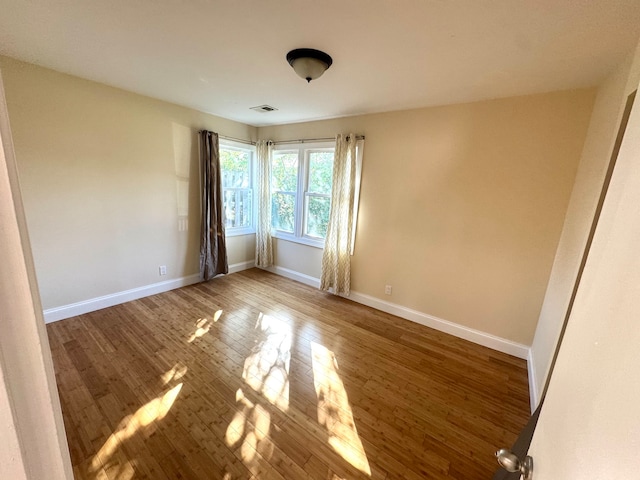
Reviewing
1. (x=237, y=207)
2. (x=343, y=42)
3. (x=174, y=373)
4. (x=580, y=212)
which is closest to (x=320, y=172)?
(x=237, y=207)

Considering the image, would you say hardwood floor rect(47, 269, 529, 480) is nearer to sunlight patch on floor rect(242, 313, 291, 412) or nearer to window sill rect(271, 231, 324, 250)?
sunlight patch on floor rect(242, 313, 291, 412)

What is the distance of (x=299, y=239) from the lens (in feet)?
13.2

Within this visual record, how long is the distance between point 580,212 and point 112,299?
14.3ft

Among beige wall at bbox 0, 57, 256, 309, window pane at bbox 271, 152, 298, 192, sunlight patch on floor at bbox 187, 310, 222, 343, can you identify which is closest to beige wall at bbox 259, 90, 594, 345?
window pane at bbox 271, 152, 298, 192

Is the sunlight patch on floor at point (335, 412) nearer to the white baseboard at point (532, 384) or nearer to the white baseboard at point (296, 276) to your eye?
the white baseboard at point (532, 384)

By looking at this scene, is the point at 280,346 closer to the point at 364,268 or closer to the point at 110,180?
the point at 364,268

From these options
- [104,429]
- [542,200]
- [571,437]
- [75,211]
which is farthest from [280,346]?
[542,200]

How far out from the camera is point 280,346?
2.44m

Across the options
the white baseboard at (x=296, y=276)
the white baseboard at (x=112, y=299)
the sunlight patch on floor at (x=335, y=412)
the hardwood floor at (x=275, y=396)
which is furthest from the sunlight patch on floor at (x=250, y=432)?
the white baseboard at (x=296, y=276)

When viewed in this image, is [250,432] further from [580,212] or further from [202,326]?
[580,212]

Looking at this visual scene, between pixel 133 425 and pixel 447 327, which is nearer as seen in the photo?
pixel 133 425

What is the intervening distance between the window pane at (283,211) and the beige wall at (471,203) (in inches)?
50.6

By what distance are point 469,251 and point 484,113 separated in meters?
1.28

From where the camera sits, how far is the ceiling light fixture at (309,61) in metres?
1.69
